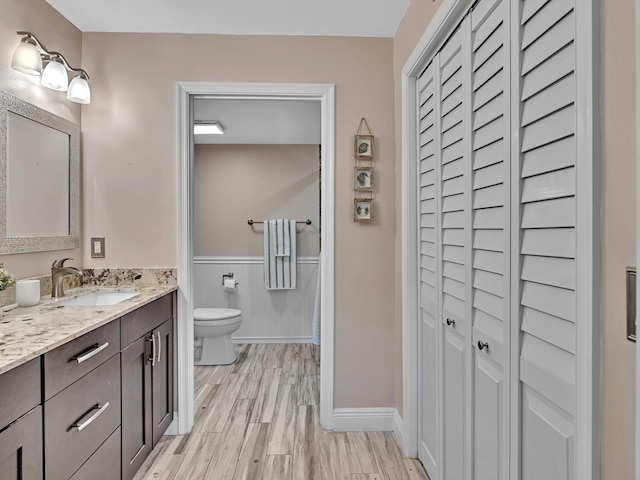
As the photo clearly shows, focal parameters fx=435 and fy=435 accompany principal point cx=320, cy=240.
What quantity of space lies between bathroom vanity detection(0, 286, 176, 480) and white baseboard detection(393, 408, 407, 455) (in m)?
1.31

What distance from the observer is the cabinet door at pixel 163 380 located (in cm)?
225

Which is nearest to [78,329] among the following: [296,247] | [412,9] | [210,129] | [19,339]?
[19,339]

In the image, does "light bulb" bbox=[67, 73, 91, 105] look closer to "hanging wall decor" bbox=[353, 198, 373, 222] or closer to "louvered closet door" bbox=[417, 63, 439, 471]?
"hanging wall decor" bbox=[353, 198, 373, 222]

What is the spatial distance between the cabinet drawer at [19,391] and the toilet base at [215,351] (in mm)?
2726

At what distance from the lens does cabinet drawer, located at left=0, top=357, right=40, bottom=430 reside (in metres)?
1.12

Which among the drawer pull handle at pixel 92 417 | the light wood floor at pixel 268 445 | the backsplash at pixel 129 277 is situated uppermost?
the backsplash at pixel 129 277

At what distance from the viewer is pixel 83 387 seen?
1.53 meters

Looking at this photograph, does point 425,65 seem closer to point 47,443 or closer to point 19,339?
point 19,339

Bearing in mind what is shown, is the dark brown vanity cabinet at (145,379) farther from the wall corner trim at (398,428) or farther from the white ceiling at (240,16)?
the white ceiling at (240,16)

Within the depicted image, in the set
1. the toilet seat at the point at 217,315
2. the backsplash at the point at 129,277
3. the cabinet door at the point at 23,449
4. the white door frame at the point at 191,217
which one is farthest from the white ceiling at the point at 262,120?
the cabinet door at the point at 23,449

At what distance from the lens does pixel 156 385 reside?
2270 millimetres

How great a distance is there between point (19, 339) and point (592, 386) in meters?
1.53

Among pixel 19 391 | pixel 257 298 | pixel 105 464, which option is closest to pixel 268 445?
pixel 105 464

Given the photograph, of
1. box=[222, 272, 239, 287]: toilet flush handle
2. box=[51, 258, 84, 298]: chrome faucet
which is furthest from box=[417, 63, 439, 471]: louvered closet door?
box=[222, 272, 239, 287]: toilet flush handle
